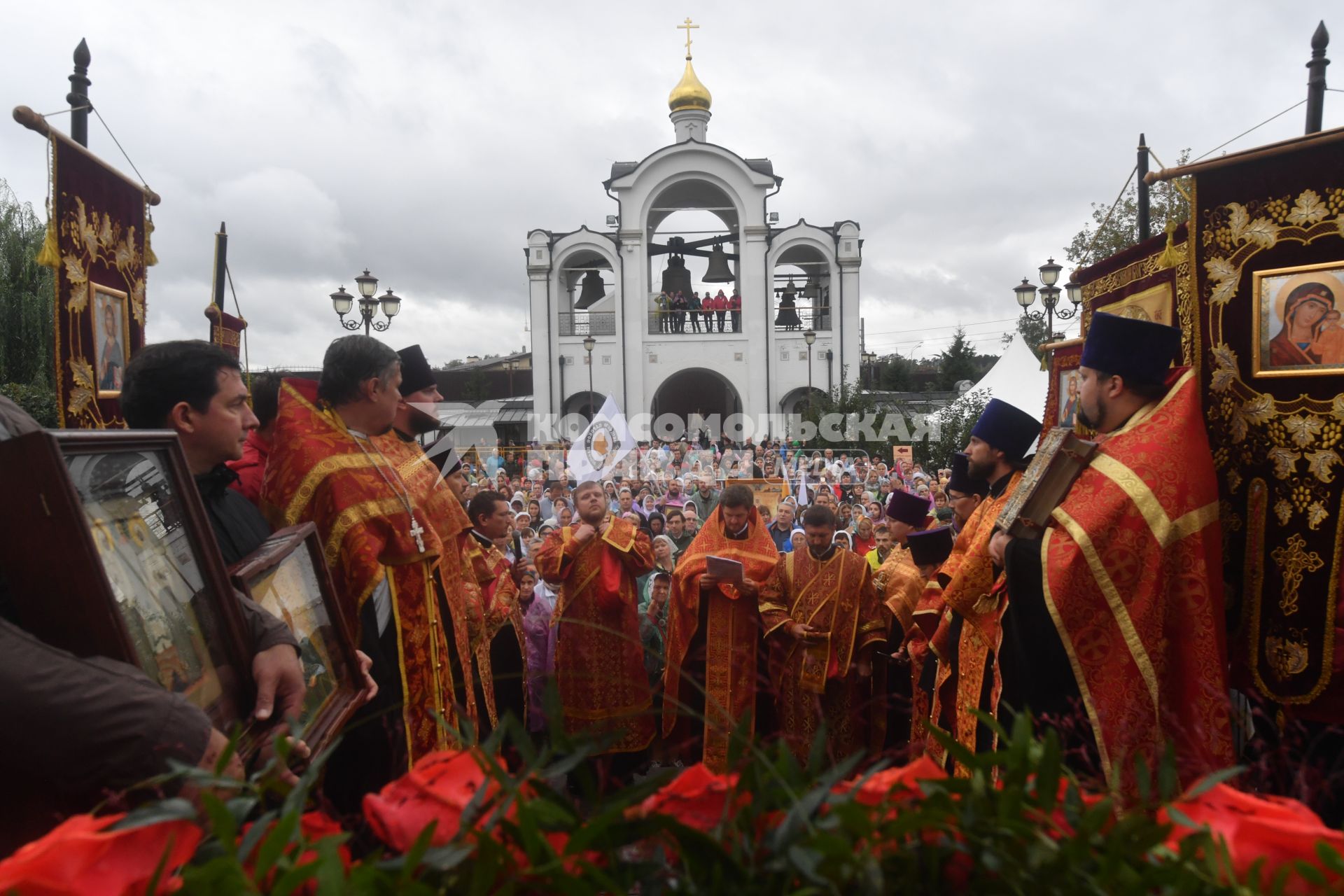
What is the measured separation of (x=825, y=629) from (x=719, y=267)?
93.5 feet

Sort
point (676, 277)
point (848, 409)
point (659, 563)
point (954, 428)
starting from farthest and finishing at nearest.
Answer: point (676, 277) → point (848, 409) → point (954, 428) → point (659, 563)

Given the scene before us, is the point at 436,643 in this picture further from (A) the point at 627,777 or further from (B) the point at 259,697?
(A) the point at 627,777

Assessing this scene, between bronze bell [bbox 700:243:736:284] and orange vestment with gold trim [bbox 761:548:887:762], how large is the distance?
28.1m

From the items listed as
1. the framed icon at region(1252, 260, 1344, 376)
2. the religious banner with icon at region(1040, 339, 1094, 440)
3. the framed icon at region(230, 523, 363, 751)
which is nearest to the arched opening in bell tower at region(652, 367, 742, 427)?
the religious banner with icon at region(1040, 339, 1094, 440)

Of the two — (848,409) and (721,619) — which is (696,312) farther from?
(721,619)

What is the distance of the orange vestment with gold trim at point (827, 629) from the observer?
5.70 metres

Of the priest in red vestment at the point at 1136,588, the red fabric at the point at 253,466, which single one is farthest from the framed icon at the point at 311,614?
the priest in red vestment at the point at 1136,588

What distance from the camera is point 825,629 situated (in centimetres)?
573

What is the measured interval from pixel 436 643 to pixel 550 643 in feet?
11.1

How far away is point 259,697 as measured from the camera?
1826mm

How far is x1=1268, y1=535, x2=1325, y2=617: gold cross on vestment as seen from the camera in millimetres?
3111

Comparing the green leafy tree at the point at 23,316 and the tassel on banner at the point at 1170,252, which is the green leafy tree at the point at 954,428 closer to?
the tassel on banner at the point at 1170,252

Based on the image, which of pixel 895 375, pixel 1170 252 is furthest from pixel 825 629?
pixel 895 375

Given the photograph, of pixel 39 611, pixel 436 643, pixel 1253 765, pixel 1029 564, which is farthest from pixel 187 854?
pixel 1029 564
